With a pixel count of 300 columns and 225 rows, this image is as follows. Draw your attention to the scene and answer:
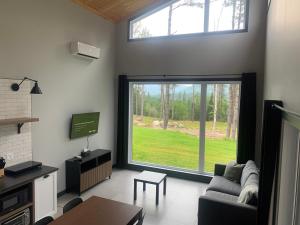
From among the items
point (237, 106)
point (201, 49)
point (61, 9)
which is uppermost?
point (61, 9)

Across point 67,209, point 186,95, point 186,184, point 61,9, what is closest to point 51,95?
point 61,9

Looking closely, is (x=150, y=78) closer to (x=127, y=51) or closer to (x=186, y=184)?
(x=127, y=51)

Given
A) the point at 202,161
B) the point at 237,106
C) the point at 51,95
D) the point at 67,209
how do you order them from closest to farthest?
the point at 67,209
the point at 51,95
the point at 237,106
the point at 202,161

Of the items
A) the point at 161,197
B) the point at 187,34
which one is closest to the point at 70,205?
the point at 161,197

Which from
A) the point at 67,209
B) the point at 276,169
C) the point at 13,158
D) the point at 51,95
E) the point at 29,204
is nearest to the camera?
the point at 276,169

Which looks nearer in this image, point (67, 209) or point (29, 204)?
point (67, 209)

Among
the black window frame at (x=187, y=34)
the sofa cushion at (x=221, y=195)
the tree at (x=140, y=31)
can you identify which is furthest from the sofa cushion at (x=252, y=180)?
the tree at (x=140, y=31)

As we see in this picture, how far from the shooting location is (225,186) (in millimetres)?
3863

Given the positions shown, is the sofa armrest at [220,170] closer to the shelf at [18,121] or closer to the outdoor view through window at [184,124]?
the outdoor view through window at [184,124]

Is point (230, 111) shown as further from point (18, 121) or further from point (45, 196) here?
point (18, 121)

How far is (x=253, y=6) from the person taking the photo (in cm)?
467

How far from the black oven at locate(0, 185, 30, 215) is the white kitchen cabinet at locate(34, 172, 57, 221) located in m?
0.14

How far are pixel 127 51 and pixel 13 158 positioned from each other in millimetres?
3566

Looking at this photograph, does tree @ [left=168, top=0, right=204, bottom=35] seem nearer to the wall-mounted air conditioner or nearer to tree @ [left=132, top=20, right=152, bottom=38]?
tree @ [left=132, top=20, right=152, bottom=38]
